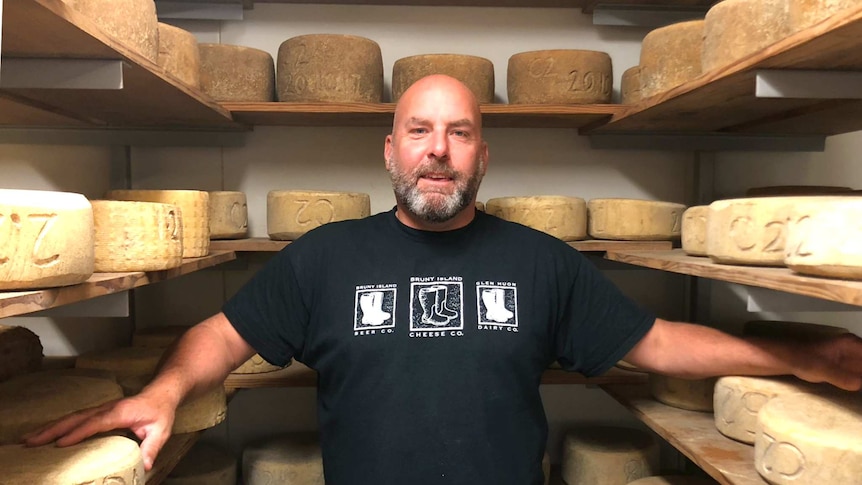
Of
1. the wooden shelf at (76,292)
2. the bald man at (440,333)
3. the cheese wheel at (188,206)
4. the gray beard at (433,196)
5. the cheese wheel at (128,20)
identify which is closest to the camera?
the wooden shelf at (76,292)

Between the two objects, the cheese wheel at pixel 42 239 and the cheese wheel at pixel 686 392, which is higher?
the cheese wheel at pixel 42 239

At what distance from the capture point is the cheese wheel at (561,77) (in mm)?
2490

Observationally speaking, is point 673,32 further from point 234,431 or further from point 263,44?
point 234,431

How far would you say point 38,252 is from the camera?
108cm

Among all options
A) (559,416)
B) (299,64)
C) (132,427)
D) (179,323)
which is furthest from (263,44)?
(559,416)

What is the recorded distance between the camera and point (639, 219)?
8.03ft

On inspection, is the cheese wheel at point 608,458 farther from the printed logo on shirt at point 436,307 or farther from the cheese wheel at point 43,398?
the cheese wheel at point 43,398

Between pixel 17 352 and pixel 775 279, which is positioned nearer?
pixel 775 279

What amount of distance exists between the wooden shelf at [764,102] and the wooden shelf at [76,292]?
1.46 meters

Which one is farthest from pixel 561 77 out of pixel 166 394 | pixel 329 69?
pixel 166 394

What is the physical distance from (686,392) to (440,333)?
0.93 meters

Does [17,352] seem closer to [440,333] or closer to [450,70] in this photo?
[440,333]

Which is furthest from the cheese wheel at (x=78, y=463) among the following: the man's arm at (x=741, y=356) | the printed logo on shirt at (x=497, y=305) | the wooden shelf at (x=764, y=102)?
the wooden shelf at (x=764, y=102)

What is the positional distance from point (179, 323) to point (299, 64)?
4.14 feet
